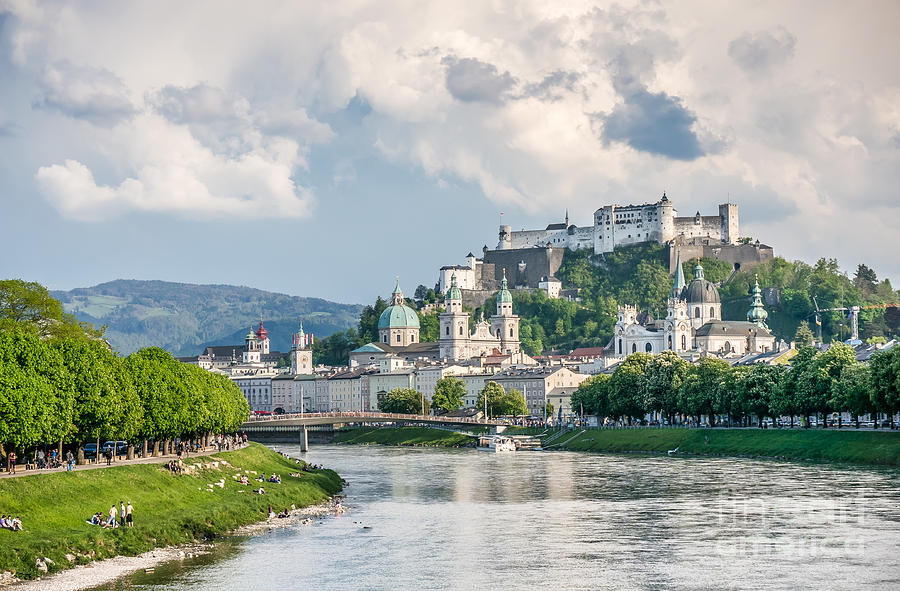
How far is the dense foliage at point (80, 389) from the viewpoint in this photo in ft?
193

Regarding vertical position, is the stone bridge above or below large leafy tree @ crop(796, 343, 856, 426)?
below

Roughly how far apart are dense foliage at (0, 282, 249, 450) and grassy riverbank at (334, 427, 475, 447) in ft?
202

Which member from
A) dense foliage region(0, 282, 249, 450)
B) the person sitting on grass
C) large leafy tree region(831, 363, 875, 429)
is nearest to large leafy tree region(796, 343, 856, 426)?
large leafy tree region(831, 363, 875, 429)

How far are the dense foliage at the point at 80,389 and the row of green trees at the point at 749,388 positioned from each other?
42.4 metres

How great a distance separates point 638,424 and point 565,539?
8503 centimetres

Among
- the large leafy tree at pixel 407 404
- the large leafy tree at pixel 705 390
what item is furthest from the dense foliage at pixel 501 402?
the large leafy tree at pixel 705 390

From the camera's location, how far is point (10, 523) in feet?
165

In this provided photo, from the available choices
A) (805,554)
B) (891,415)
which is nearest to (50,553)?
(805,554)

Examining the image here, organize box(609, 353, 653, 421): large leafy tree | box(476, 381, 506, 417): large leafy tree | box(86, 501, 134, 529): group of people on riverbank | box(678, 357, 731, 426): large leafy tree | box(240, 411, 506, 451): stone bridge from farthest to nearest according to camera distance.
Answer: box(476, 381, 506, 417): large leafy tree < box(240, 411, 506, 451): stone bridge < box(609, 353, 653, 421): large leafy tree < box(678, 357, 731, 426): large leafy tree < box(86, 501, 134, 529): group of people on riverbank

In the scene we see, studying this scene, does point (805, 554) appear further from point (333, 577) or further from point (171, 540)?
point (171, 540)

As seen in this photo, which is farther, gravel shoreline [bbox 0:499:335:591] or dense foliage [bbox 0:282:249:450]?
dense foliage [bbox 0:282:249:450]

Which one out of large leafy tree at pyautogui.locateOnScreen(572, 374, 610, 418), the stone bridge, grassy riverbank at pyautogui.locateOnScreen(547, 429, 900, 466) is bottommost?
grassy riverbank at pyautogui.locateOnScreen(547, 429, 900, 466)

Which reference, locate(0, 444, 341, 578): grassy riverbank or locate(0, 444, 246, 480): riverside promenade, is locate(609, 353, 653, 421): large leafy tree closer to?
locate(0, 444, 246, 480): riverside promenade

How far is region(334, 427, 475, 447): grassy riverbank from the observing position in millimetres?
153250
